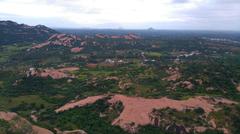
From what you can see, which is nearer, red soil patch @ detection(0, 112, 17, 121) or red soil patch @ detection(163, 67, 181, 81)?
red soil patch @ detection(0, 112, 17, 121)

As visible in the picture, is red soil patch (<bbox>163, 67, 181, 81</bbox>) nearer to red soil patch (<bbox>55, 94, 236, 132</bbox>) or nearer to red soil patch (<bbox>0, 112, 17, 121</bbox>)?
red soil patch (<bbox>55, 94, 236, 132</bbox>)

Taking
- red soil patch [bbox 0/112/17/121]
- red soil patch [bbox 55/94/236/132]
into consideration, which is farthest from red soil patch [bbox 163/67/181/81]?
red soil patch [bbox 0/112/17/121]

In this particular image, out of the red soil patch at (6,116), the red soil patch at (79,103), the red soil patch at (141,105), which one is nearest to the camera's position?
the red soil patch at (6,116)

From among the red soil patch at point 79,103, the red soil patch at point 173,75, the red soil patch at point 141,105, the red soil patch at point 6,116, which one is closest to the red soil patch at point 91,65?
the red soil patch at point 173,75

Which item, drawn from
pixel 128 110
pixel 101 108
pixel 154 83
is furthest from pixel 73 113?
pixel 154 83

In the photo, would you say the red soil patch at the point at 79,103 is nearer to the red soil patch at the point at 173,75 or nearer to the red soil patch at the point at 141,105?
the red soil patch at the point at 141,105

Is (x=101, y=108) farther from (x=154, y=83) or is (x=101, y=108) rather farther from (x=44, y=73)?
(x=44, y=73)

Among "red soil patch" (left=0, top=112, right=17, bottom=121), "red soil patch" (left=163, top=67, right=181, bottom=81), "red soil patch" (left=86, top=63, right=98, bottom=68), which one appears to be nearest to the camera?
"red soil patch" (left=0, top=112, right=17, bottom=121)

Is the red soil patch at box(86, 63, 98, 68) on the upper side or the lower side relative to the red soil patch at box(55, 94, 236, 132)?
lower

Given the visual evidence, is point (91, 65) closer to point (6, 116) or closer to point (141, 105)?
point (141, 105)
